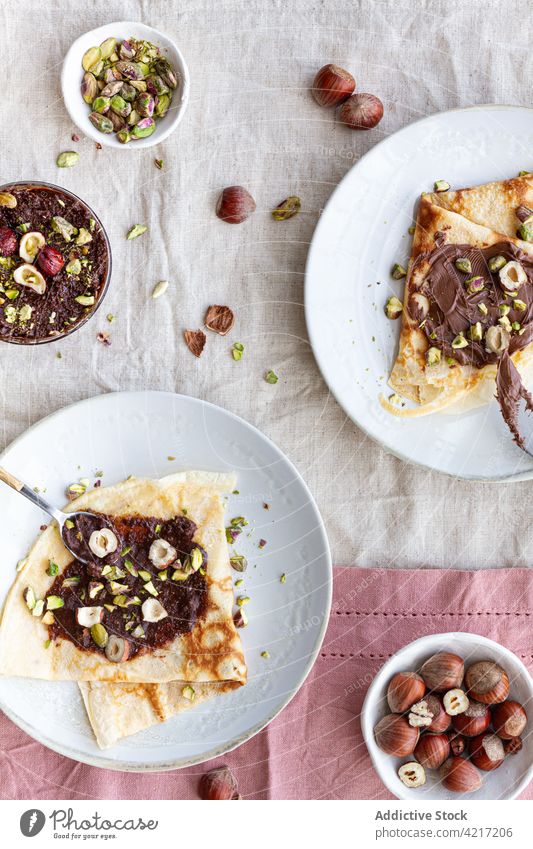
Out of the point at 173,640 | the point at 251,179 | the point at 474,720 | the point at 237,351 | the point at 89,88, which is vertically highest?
the point at 89,88

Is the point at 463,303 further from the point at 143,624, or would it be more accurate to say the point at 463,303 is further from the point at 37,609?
the point at 37,609

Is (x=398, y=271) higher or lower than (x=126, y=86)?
lower

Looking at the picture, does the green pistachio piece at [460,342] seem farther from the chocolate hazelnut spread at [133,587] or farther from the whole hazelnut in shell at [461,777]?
the whole hazelnut in shell at [461,777]

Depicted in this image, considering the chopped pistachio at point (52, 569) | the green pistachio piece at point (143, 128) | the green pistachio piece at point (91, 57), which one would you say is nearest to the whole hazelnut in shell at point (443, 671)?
the chopped pistachio at point (52, 569)

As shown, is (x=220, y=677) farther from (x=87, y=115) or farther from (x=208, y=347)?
(x=87, y=115)

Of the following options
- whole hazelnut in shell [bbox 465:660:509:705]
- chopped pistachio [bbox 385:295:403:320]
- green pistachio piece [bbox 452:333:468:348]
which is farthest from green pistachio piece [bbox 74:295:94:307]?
whole hazelnut in shell [bbox 465:660:509:705]

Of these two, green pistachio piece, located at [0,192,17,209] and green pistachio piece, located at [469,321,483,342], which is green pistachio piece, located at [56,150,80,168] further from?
green pistachio piece, located at [469,321,483,342]

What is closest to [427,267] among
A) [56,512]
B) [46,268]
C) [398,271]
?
[398,271]
